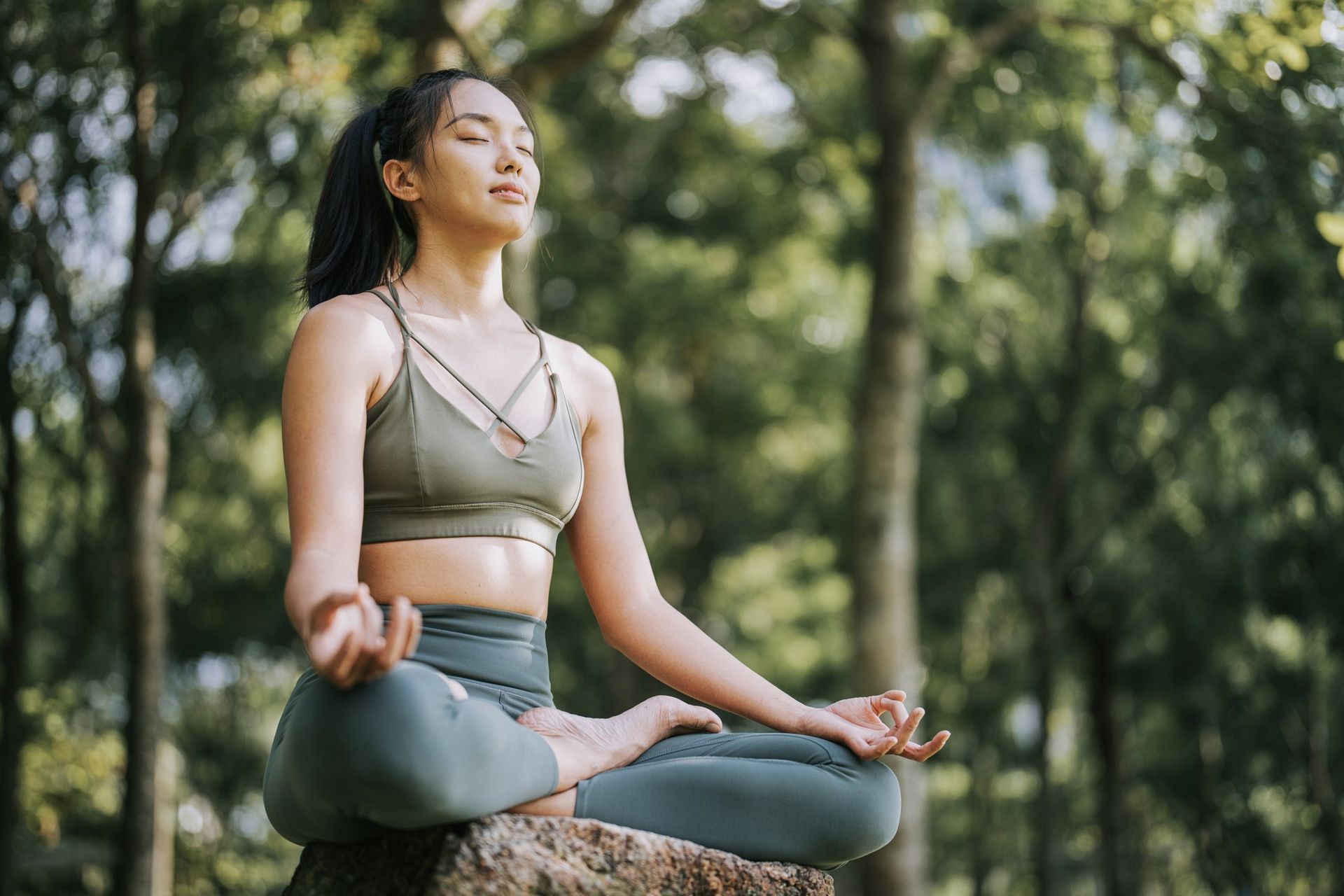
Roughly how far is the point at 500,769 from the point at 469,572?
423 millimetres

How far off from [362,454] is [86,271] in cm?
713

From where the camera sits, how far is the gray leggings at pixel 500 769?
6.08ft

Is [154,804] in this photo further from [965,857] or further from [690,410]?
[965,857]

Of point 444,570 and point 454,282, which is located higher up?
point 454,282

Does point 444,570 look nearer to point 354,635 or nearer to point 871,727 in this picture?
point 354,635

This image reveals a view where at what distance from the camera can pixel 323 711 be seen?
1882mm

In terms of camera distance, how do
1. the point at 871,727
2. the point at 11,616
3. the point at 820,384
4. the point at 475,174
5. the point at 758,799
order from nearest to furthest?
1. the point at 758,799
2. the point at 871,727
3. the point at 475,174
4. the point at 11,616
5. the point at 820,384

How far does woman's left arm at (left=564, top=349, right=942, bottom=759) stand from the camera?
2.33 m

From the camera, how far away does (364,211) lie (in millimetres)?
2697

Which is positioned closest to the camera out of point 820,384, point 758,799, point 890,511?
point 758,799

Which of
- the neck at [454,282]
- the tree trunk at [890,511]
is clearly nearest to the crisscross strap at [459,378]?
the neck at [454,282]

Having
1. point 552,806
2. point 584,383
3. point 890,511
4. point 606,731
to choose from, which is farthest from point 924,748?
point 890,511

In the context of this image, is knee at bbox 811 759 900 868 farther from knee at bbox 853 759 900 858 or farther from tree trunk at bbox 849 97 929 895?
tree trunk at bbox 849 97 929 895

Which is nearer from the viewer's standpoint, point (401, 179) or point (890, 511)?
point (401, 179)
